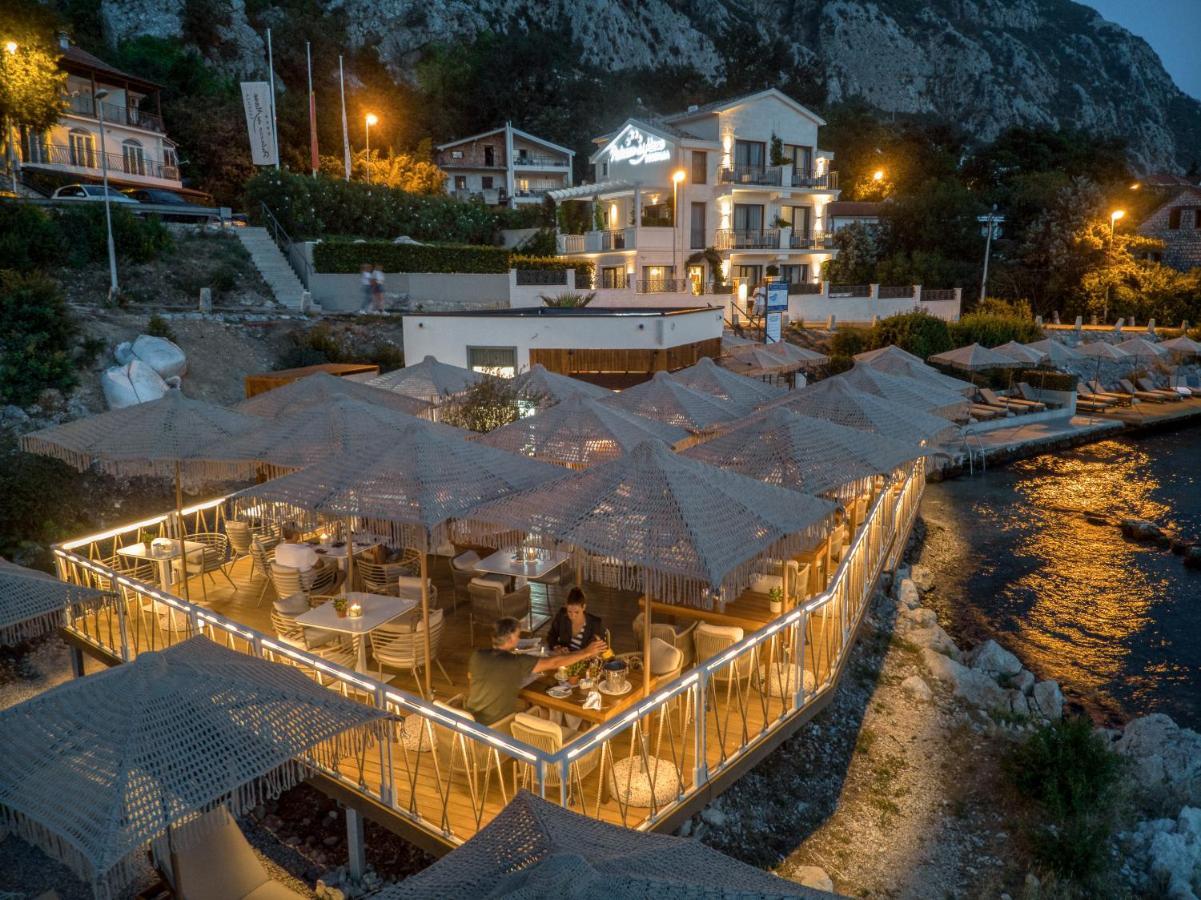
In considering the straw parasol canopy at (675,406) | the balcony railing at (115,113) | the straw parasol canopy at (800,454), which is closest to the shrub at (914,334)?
the straw parasol canopy at (675,406)

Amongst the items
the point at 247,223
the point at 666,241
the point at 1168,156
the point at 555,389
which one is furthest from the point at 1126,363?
the point at 1168,156

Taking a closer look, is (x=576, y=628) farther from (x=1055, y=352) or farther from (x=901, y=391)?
(x=1055, y=352)

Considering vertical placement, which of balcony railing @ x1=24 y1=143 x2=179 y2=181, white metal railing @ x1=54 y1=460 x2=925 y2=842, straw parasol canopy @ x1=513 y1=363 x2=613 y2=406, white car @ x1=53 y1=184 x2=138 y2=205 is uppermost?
balcony railing @ x1=24 y1=143 x2=179 y2=181

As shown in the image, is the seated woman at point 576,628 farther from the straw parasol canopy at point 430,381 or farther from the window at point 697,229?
the window at point 697,229

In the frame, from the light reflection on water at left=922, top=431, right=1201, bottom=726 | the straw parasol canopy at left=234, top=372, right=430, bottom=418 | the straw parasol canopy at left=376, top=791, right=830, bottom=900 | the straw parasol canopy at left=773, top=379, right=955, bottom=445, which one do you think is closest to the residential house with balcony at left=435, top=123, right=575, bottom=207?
the light reflection on water at left=922, top=431, right=1201, bottom=726

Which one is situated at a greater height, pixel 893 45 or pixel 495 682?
pixel 893 45

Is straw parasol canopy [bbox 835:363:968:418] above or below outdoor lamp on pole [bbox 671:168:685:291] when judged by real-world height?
below

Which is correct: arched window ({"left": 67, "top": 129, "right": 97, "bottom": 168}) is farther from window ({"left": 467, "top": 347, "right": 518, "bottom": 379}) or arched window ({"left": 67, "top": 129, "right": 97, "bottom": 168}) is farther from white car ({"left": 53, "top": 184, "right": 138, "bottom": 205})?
window ({"left": 467, "top": 347, "right": 518, "bottom": 379})

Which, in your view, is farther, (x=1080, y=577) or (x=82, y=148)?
(x=82, y=148)

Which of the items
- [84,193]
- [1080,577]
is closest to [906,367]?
[1080,577]
